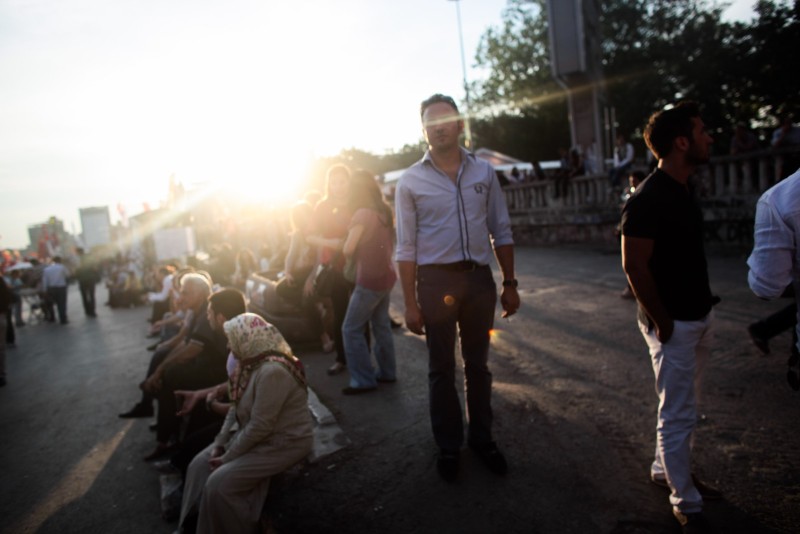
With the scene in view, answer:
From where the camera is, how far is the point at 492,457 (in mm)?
3160

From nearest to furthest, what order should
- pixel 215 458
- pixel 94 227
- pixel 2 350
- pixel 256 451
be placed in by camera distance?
pixel 256 451 → pixel 215 458 → pixel 2 350 → pixel 94 227

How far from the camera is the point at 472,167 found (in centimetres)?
317

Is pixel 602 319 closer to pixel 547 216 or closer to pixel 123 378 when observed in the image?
pixel 123 378

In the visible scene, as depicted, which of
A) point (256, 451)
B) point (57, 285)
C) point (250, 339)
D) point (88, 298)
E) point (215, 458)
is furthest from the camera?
point (88, 298)

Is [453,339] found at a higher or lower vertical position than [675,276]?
lower

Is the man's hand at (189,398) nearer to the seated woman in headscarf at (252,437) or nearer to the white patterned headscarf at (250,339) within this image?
the seated woman in headscarf at (252,437)

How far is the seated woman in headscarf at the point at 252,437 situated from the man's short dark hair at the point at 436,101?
5.38ft

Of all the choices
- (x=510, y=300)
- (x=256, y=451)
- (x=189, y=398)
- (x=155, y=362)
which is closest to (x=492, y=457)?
(x=510, y=300)

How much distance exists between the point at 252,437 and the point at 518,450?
5.35 ft

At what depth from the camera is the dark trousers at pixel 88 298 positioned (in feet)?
58.3

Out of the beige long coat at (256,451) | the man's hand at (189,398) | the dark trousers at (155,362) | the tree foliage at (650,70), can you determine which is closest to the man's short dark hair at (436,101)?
the beige long coat at (256,451)

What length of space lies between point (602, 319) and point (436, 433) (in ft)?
13.5

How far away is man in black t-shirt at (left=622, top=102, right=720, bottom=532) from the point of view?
2.48 metres

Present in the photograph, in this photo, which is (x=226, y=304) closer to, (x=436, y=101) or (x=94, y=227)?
(x=436, y=101)
